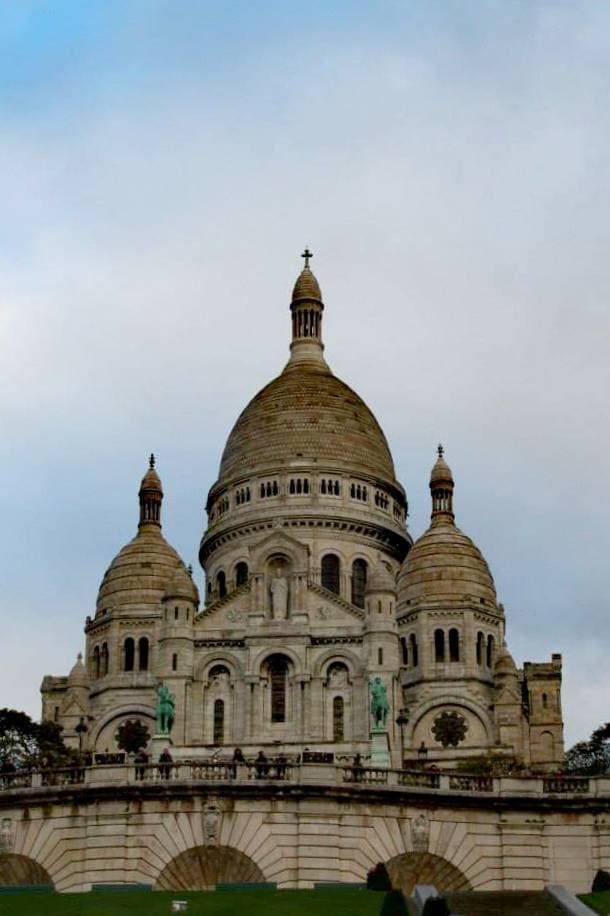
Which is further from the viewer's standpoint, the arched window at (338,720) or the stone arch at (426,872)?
the arched window at (338,720)

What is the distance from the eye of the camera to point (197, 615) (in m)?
99.4

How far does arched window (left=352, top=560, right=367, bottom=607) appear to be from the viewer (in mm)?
109500

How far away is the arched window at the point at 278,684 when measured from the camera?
9644cm

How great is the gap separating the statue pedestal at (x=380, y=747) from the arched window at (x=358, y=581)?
2260 cm

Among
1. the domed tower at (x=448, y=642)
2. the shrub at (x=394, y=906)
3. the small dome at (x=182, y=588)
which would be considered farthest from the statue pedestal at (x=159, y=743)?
the shrub at (x=394, y=906)

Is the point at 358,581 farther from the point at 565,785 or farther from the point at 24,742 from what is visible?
the point at 565,785

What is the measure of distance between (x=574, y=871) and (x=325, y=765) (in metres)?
6.34

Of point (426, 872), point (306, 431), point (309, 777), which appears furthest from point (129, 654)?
point (426, 872)

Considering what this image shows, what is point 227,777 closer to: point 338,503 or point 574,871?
point 574,871

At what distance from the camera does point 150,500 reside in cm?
11694

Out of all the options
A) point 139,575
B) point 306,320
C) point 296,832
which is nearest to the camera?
point 296,832

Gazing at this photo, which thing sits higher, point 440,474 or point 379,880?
point 440,474

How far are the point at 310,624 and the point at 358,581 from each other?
1292cm

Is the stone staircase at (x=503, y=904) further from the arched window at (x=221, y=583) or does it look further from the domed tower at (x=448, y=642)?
the arched window at (x=221, y=583)
